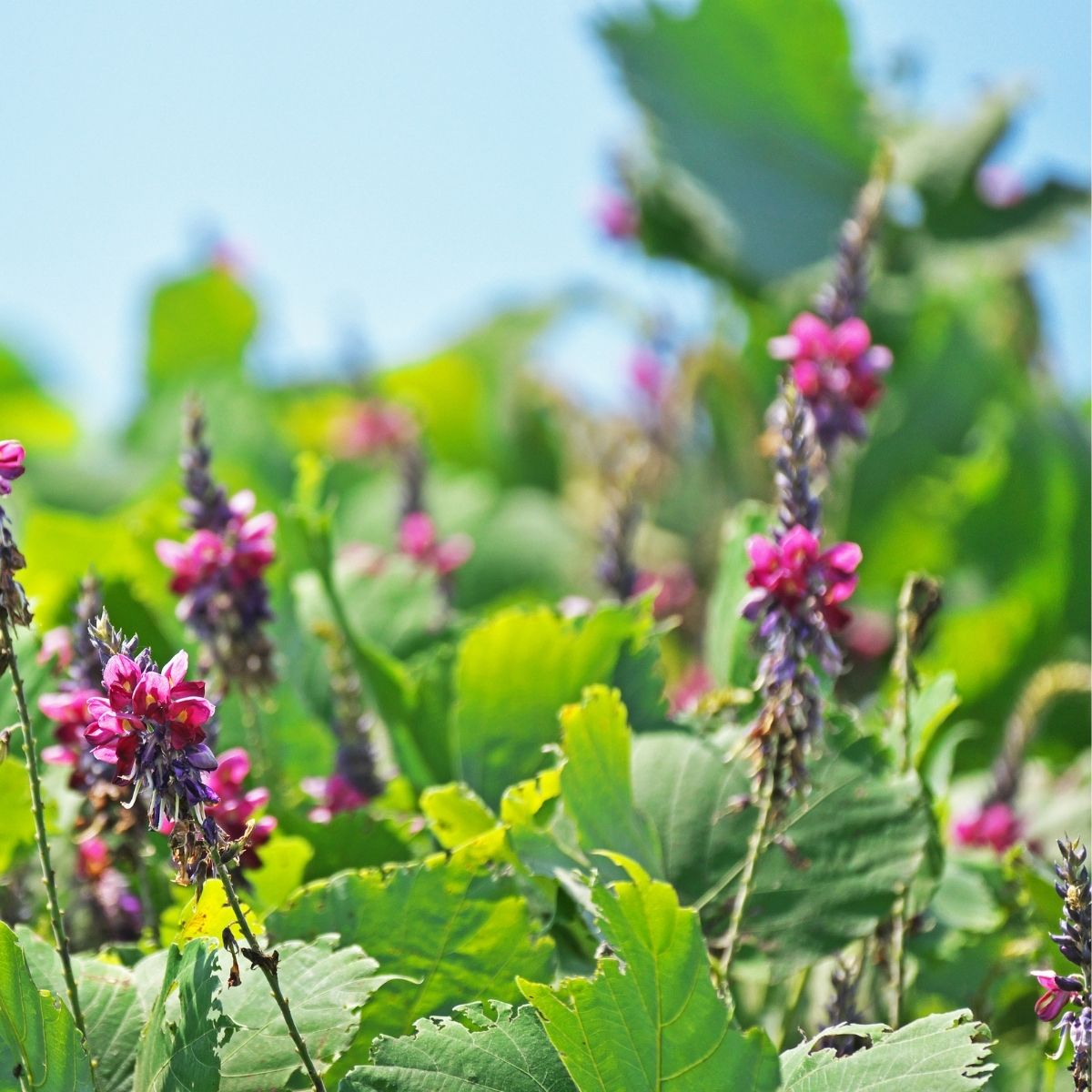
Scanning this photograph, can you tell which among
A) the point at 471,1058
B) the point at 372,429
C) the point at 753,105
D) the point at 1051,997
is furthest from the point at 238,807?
the point at 372,429

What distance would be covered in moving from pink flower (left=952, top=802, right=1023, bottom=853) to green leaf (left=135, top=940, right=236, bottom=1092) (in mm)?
949

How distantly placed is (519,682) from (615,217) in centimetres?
205

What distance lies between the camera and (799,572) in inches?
39.3

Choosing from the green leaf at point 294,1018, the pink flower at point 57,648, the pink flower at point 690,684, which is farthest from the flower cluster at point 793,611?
the pink flower at point 690,684

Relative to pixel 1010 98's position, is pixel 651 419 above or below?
below

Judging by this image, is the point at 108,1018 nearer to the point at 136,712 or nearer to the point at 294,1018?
the point at 294,1018

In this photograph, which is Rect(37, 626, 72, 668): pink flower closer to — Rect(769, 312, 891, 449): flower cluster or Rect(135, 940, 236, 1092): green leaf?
Rect(135, 940, 236, 1092): green leaf

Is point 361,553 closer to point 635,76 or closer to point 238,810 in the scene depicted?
→ point 238,810

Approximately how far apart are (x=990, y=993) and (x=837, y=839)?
26cm

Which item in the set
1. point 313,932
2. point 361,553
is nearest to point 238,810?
point 313,932

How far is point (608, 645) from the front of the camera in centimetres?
121

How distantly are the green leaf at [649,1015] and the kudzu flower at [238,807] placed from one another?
268 mm

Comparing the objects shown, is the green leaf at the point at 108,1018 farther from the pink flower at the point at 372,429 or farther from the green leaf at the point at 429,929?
the pink flower at the point at 372,429

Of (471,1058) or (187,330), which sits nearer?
(471,1058)
